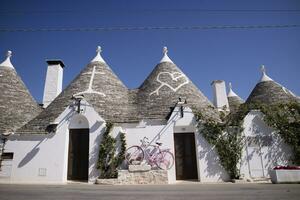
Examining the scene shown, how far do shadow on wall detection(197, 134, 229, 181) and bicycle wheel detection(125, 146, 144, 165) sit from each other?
10.7ft

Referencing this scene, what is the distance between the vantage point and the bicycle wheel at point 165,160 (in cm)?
1124

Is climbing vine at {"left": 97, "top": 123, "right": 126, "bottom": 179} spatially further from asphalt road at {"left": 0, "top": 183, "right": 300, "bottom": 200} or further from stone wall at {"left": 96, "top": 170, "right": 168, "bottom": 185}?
asphalt road at {"left": 0, "top": 183, "right": 300, "bottom": 200}

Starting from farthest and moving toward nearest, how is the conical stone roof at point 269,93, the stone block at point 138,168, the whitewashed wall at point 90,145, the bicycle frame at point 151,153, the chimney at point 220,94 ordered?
the chimney at point 220,94 → the conical stone roof at point 269,93 → the bicycle frame at point 151,153 → the whitewashed wall at point 90,145 → the stone block at point 138,168

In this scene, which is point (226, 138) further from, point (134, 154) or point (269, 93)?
point (269, 93)

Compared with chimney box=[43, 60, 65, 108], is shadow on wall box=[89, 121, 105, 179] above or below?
below

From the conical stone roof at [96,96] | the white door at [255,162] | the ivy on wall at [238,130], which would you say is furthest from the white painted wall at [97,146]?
the conical stone roof at [96,96]

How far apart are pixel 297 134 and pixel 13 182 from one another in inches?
629

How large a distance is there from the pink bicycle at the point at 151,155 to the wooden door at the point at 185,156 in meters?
0.84

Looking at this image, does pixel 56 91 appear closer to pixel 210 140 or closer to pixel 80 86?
pixel 80 86

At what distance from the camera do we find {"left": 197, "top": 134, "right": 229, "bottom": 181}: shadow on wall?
11156mm

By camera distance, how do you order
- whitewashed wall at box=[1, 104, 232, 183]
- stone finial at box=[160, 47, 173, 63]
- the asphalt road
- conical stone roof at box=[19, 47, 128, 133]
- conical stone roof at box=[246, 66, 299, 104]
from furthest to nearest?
stone finial at box=[160, 47, 173, 63] → conical stone roof at box=[246, 66, 299, 104] → conical stone roof at box=[19, 47, 128, 133] → whitewashed wall at box=[1, 104, 232, 183] → the asphalt road

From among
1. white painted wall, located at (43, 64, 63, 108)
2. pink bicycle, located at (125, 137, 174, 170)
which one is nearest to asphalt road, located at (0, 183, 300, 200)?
pink bicycle, located at (125, 137, 174, 170)

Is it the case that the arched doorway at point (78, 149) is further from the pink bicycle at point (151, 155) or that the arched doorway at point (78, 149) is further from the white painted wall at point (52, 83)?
the white painted wall at point (52, 83)

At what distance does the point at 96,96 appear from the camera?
13.6 m
